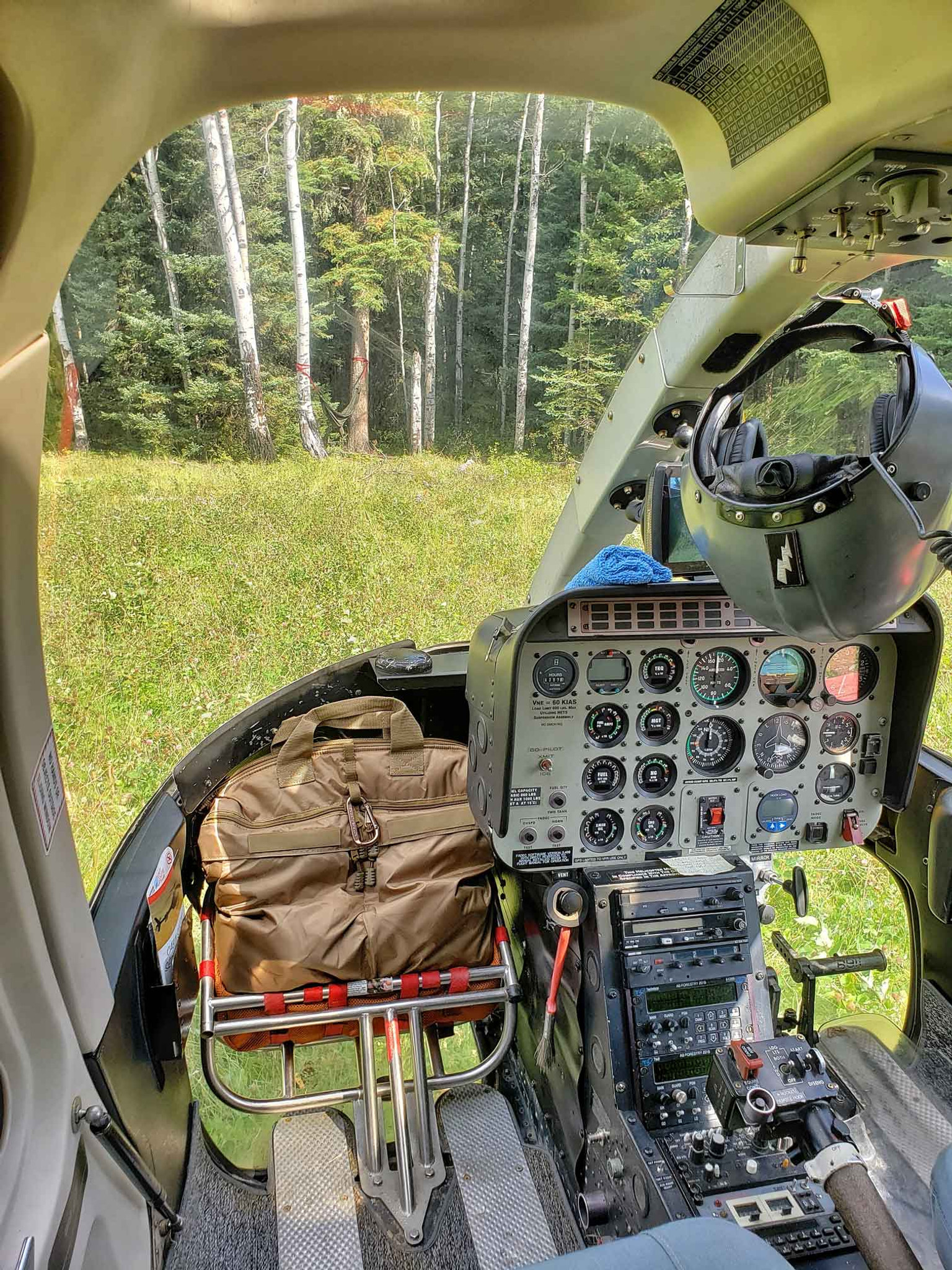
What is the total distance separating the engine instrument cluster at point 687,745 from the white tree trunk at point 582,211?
4.43m

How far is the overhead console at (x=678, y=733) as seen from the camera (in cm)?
223

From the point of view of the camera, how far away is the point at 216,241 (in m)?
6.41

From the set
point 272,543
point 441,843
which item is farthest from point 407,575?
point 441,843

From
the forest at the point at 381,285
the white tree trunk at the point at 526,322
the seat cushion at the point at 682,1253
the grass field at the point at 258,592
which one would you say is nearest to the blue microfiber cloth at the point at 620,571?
the seat cushion at the point at 682,1253

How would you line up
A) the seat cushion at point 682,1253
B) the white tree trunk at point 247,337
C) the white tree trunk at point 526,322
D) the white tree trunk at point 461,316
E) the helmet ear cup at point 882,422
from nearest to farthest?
the seat cushion at point 682,1253
the helmet ear cup at point 882,422
the white tree trunk at point 247,337
the white tree trunk at point 526,322
the white tree trunk at point 461,316

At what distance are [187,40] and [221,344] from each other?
609cm

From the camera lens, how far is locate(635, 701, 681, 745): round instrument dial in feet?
7.66

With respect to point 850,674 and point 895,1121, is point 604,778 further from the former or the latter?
point 895,1121

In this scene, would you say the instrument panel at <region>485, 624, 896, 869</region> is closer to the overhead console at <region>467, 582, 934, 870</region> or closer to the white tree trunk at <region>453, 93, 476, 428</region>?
the overhead console at <region>467, 582, 934, 870</region>

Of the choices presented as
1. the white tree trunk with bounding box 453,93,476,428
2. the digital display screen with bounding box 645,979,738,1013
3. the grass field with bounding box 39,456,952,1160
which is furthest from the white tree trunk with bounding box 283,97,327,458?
the digital display screen with bounding box 645,979,738,1013

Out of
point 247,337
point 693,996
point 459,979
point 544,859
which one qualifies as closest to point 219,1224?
point 459,979

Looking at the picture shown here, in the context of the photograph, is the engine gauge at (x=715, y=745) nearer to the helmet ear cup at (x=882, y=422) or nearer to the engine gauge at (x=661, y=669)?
the engine gauge at (x=661, y=669)

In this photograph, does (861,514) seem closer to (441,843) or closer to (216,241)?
(441,843)

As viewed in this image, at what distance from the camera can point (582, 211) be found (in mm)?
6824
